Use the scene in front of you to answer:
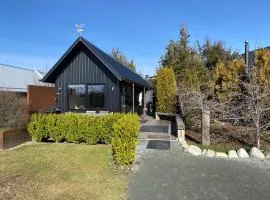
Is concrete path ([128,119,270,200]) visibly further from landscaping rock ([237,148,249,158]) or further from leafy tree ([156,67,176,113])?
leafy tree ([156,67,176,113])

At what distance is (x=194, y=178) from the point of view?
25.1 ft

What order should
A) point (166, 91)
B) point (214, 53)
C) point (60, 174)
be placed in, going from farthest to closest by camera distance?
point (214, 53) → point (166, 91) → point (60, 174)

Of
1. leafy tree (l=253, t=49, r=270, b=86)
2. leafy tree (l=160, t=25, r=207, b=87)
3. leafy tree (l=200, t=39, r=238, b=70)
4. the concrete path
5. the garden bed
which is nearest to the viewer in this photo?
the concrete path

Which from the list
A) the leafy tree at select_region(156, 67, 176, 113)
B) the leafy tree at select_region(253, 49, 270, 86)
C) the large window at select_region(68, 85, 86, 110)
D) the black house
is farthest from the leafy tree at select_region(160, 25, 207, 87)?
the large window at select_region(68, 85, 86, 110)

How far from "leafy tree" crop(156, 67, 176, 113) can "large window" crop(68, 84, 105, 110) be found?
460cm

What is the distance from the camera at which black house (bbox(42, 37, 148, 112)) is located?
54.9 feet

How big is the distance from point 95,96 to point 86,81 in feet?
3.25

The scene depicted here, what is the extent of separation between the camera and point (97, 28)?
2381 centimetres

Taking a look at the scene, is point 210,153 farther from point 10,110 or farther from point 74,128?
point 10,110

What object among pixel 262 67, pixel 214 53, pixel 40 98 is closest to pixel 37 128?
pixel 40 98

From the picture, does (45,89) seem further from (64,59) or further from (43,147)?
(43,147)

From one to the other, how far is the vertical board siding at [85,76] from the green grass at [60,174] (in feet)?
19.4

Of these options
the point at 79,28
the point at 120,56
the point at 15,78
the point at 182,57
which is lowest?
the point at 15,78

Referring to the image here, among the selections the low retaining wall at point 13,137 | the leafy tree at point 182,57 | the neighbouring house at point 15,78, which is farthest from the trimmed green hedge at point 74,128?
the neighbouring house at point 15,78
